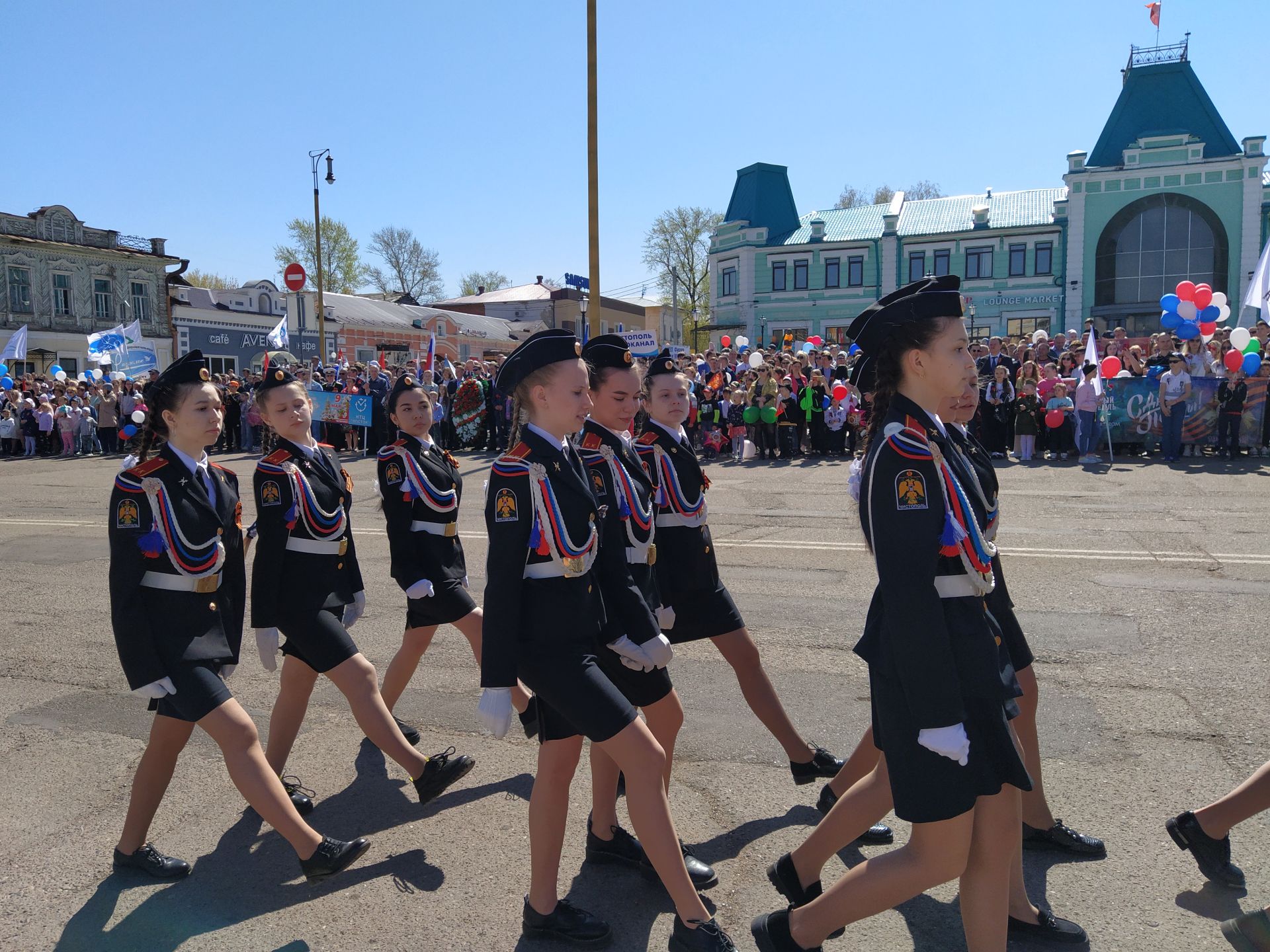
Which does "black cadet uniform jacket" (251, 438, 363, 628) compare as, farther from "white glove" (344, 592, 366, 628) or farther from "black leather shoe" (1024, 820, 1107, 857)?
"black leather shoe" (1024, 820, 1107, 857)

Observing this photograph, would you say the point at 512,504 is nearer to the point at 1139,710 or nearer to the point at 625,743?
the point at 625,743

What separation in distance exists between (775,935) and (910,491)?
1.45 meters

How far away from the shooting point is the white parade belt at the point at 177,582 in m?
3.67

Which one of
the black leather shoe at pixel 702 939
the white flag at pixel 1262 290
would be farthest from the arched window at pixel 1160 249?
the black leather shoe at pixel 702 939

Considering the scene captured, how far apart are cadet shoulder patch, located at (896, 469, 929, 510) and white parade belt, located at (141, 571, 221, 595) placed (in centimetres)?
272

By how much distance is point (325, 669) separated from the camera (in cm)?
411

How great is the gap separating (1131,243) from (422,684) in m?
46.0

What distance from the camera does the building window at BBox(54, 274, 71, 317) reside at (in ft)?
159

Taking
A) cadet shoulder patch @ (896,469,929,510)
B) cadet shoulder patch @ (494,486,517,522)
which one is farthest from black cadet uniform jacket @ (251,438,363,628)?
cadet shoulder patch @ (896,469,929,510)

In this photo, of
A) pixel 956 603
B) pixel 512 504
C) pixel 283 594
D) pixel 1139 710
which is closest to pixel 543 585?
pixel 512 504

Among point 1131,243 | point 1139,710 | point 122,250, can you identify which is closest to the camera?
point 1139,710

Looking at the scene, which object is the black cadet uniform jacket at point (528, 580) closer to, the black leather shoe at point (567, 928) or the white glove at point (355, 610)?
the black leather shoe at point (567, 928)

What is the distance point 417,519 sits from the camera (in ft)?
16.3

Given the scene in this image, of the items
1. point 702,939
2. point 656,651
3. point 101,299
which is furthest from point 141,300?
point 702,939
